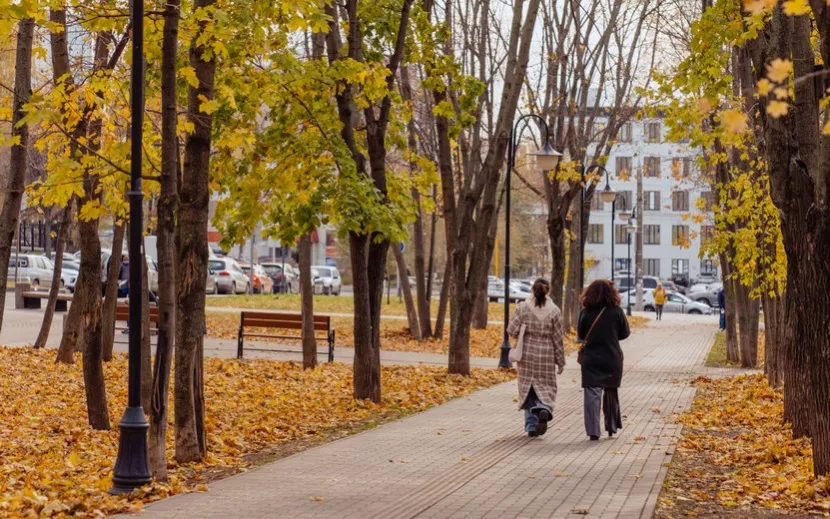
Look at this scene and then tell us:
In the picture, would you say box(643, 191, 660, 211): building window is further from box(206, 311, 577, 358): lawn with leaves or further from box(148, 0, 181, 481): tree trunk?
box(148, 0, 181, 481): tree trunk

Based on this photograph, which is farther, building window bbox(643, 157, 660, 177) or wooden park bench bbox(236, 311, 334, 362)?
building window bbox(643, 157, 660, 177)

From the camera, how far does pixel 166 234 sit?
1041 centimetres

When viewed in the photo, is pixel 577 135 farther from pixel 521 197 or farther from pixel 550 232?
pixel 521 197

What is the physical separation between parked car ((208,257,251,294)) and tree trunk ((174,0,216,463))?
43.9 meters

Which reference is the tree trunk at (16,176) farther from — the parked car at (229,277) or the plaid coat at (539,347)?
the parked car at (229,277)

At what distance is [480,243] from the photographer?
2159cm

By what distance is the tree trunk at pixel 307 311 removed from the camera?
70.1 ft

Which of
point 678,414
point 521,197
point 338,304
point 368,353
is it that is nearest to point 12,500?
point 368,353

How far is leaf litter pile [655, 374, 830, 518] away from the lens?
9164 millimetres

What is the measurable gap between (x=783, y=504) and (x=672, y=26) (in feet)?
68.5

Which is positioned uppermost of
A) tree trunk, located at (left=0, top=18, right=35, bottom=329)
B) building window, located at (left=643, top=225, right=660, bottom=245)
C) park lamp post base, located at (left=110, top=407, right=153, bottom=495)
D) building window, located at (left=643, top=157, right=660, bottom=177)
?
building window, located at (left=643, top=157, right=660, bottom=177)

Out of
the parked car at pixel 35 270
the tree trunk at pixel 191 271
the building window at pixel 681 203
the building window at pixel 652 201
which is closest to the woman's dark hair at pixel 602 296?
the tree trunk at pixel 191 271

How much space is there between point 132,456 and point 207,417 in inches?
196

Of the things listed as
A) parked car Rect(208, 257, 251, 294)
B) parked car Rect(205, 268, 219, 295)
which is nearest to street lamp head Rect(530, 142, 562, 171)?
parked car Rect(205, 268, 219, 295)
